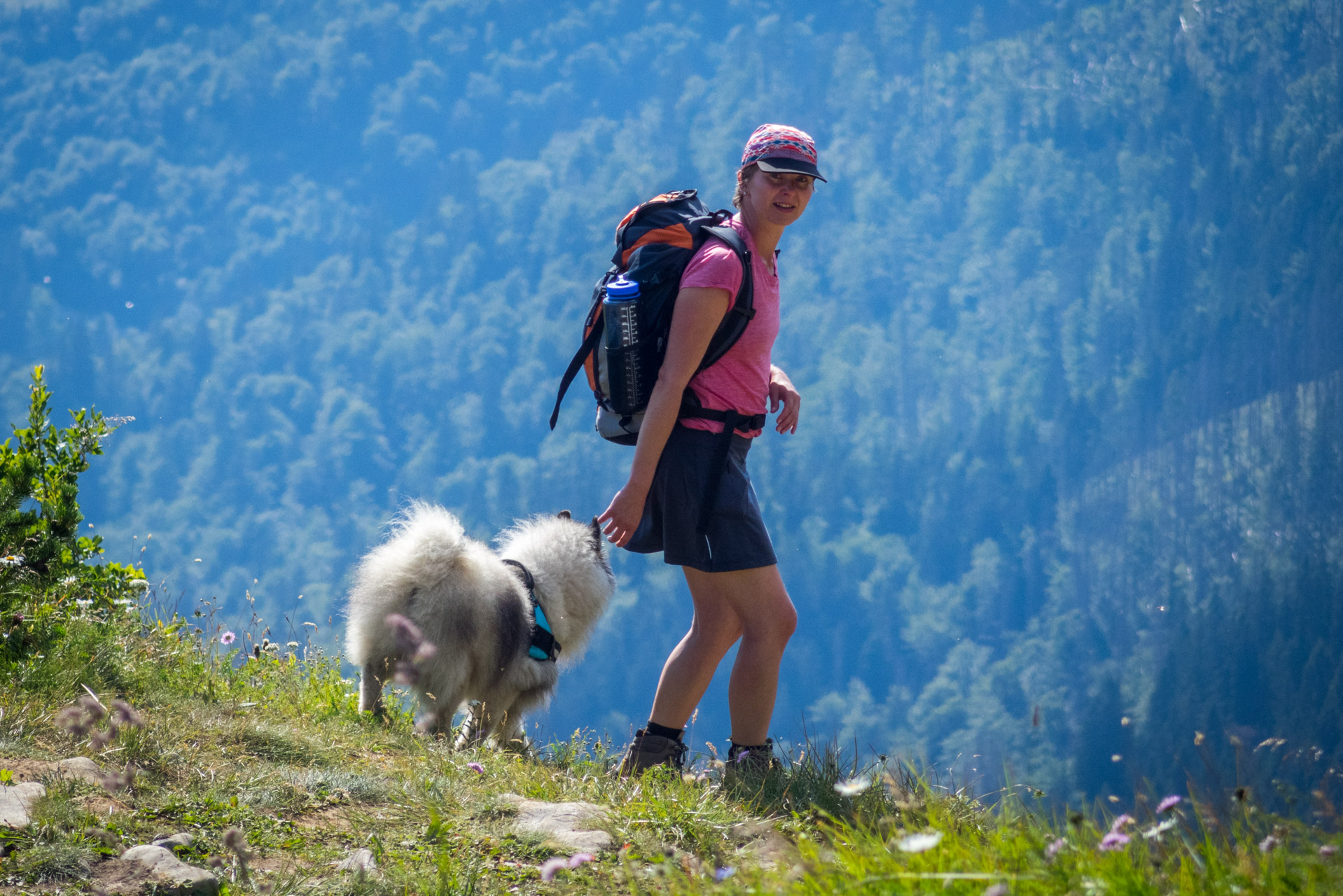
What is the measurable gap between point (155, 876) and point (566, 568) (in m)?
2.94

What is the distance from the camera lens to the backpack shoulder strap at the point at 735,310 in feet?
9.30

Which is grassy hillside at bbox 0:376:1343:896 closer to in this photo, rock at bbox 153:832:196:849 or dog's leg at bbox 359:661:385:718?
rock at bbox 153:832:196:849

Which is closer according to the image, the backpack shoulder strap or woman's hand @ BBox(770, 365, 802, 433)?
the backpack shoulder strap

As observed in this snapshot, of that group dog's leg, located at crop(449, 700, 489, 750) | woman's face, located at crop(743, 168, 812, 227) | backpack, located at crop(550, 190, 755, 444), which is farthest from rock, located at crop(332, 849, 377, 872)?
woman's face, located at crop(743, 168, 812, 227)

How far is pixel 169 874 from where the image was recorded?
6.40ft

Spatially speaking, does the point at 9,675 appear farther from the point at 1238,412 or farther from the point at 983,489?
the point at 983,489

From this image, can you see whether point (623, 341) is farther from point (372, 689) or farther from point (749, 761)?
point (372, 689)

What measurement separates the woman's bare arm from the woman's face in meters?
0.39

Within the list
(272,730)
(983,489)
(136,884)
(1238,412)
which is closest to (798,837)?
(136,884)

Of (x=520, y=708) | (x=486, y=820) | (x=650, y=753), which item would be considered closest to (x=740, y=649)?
(x=650, y=753)

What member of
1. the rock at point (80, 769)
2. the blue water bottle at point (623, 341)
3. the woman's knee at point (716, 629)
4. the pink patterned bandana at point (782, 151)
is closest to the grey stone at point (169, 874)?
the rock at point (80, 769)

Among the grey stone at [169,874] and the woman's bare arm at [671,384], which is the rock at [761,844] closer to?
the woman's bare arm at [671,384]

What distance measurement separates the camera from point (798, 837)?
7.42 ft

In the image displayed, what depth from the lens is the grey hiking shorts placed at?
9.45 feet
